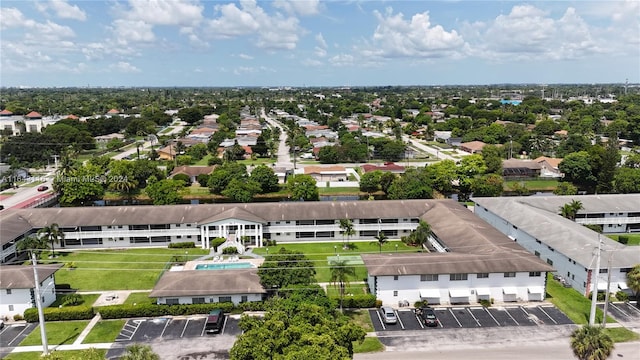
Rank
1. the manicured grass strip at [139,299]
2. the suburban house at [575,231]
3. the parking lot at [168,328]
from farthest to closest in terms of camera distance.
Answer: the suburban house at [575,231], the manicured grass strip at [139,299], the parking lot at [168,328]

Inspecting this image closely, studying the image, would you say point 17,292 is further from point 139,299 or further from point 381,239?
point 381,239

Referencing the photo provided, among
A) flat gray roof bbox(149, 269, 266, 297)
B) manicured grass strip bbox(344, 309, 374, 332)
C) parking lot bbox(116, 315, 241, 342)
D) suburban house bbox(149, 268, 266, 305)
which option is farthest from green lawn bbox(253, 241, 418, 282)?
parking lot bbox(116, 315, 241, 342)

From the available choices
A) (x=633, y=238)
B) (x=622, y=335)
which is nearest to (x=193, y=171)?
(x=633, y=238)

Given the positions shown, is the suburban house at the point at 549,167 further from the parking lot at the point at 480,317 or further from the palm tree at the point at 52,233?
the palm tree at the point at 52,233

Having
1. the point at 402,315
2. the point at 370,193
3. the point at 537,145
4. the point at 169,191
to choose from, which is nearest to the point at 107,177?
the point at 169,191


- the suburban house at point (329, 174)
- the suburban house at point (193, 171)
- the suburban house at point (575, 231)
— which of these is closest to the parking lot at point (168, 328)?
the suburban house at point (575, 231)

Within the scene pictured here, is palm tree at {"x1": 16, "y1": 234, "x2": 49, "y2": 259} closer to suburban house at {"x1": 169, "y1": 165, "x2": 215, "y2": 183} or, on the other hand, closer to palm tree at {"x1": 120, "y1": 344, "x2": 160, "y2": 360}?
palm tree at {"x1": 120, "y1": 344, "x2": 160, "y2": 360}
